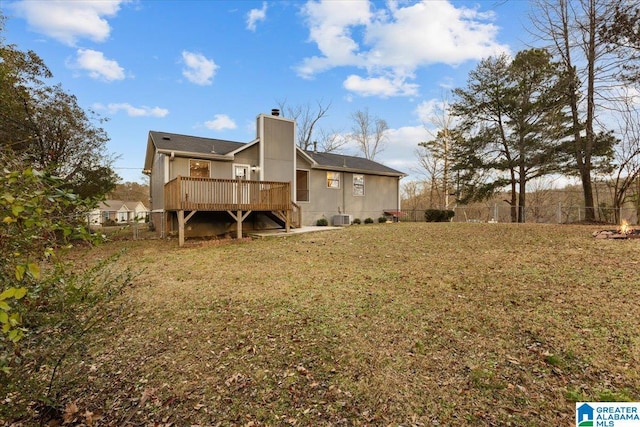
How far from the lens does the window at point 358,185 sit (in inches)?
661

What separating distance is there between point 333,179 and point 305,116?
15884 millimetres

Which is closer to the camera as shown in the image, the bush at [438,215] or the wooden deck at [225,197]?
the wooden deck at [225,197]

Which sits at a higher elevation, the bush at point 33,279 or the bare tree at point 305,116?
the bare tree at point 305,116

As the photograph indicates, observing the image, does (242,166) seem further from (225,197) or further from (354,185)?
(354,185)

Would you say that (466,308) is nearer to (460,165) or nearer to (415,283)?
(415,283)

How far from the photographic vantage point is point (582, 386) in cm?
269

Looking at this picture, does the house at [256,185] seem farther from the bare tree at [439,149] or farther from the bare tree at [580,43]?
the bare tree at [439,149]

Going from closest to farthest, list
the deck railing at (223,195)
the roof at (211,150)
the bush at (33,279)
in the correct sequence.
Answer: the bush at (33,279), the deck railing at (223,195), the roof at (211,150)

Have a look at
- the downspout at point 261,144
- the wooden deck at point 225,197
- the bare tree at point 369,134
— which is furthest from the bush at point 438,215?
the bare tree at point 369,134

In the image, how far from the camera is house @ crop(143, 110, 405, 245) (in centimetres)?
1076

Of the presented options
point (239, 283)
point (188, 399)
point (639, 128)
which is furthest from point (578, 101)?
point (188, 399)

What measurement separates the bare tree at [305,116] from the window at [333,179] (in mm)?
13716

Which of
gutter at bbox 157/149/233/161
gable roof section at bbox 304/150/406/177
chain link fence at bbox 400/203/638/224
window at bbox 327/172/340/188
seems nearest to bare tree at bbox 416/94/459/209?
chain link fence at bbox 400/203/638/224

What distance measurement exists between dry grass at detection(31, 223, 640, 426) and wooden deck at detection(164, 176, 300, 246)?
428 centimetres
